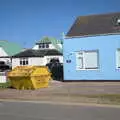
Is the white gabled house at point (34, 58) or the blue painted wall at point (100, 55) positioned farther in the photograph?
the white gabled house at point (34, 58)

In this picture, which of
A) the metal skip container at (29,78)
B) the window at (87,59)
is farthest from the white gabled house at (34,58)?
the metal skip container at (29,78)

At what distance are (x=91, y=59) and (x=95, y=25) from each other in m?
3.71

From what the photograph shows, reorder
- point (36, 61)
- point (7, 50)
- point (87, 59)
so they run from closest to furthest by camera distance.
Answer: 1. point (87, 59)
2. point (36, 61)
3. point (7, 50)

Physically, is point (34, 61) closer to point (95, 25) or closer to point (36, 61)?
point (36, 61)

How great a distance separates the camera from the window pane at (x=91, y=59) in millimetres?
31703

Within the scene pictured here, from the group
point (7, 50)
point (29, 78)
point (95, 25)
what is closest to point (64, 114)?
point (29, 78)

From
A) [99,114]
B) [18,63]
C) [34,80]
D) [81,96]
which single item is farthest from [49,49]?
[99,114]

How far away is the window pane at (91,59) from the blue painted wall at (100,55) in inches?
17.3

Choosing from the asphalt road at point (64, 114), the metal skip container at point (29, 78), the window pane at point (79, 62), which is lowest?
the asphalt road at point (64, 114)

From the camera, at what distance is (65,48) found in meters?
32.9

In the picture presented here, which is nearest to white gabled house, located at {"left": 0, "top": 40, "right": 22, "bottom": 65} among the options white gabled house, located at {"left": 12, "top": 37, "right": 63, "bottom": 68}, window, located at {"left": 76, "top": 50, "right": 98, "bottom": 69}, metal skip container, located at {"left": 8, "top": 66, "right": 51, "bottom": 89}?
white gabled house, located at {"left": 12, "top": 37, "right": 63, "bottom": 68}

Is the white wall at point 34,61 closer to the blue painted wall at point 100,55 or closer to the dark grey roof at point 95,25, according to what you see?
the dark grey roof at point 95,25

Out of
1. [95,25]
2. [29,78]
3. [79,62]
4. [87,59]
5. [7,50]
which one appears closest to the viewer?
[29,78]

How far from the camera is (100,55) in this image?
3122 cm
